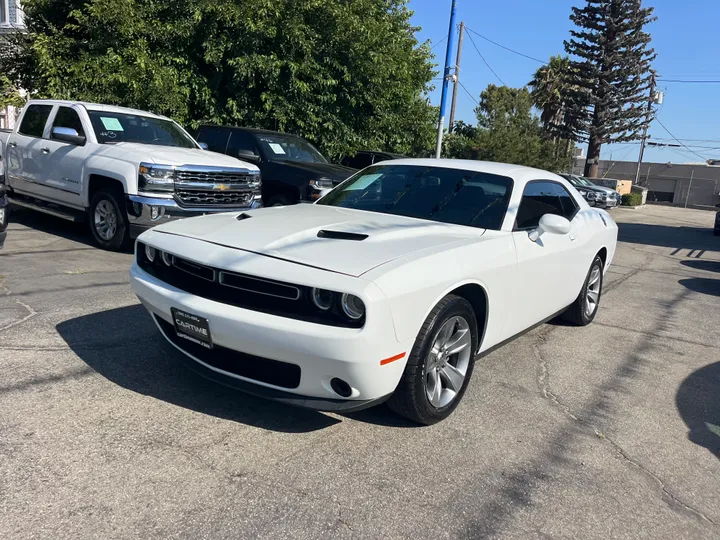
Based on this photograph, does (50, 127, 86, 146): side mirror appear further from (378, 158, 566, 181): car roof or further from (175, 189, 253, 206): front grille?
(378, 158, 566, 181): car roof

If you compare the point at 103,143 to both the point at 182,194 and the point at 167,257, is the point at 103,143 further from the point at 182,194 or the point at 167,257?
the point at 167,257

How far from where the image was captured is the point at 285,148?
10.9 metres

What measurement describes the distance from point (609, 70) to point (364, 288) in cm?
4221

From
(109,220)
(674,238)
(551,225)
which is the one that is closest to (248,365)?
(551,225)

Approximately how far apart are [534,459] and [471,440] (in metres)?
0.36

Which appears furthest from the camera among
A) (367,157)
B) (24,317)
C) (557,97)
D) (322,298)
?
(557,97)

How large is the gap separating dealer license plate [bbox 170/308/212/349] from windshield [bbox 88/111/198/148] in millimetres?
5568

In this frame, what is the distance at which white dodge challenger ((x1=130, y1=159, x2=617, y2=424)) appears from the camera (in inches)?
117

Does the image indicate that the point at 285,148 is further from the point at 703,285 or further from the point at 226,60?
the point at 703,285

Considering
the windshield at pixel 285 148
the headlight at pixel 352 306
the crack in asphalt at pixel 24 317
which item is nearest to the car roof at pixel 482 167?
the headlight at pixel 352 306

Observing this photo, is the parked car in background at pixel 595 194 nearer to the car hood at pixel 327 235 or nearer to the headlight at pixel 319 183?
the headlight at pixel 319 183

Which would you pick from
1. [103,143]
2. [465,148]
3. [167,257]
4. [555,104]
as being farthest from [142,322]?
[555,104]

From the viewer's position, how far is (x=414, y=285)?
312 centimetres

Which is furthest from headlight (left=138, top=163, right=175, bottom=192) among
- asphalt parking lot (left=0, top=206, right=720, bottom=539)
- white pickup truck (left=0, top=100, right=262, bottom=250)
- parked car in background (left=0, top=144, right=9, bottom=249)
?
asphalt parking lot (left=0, top=206, right=720, bottom=539)
